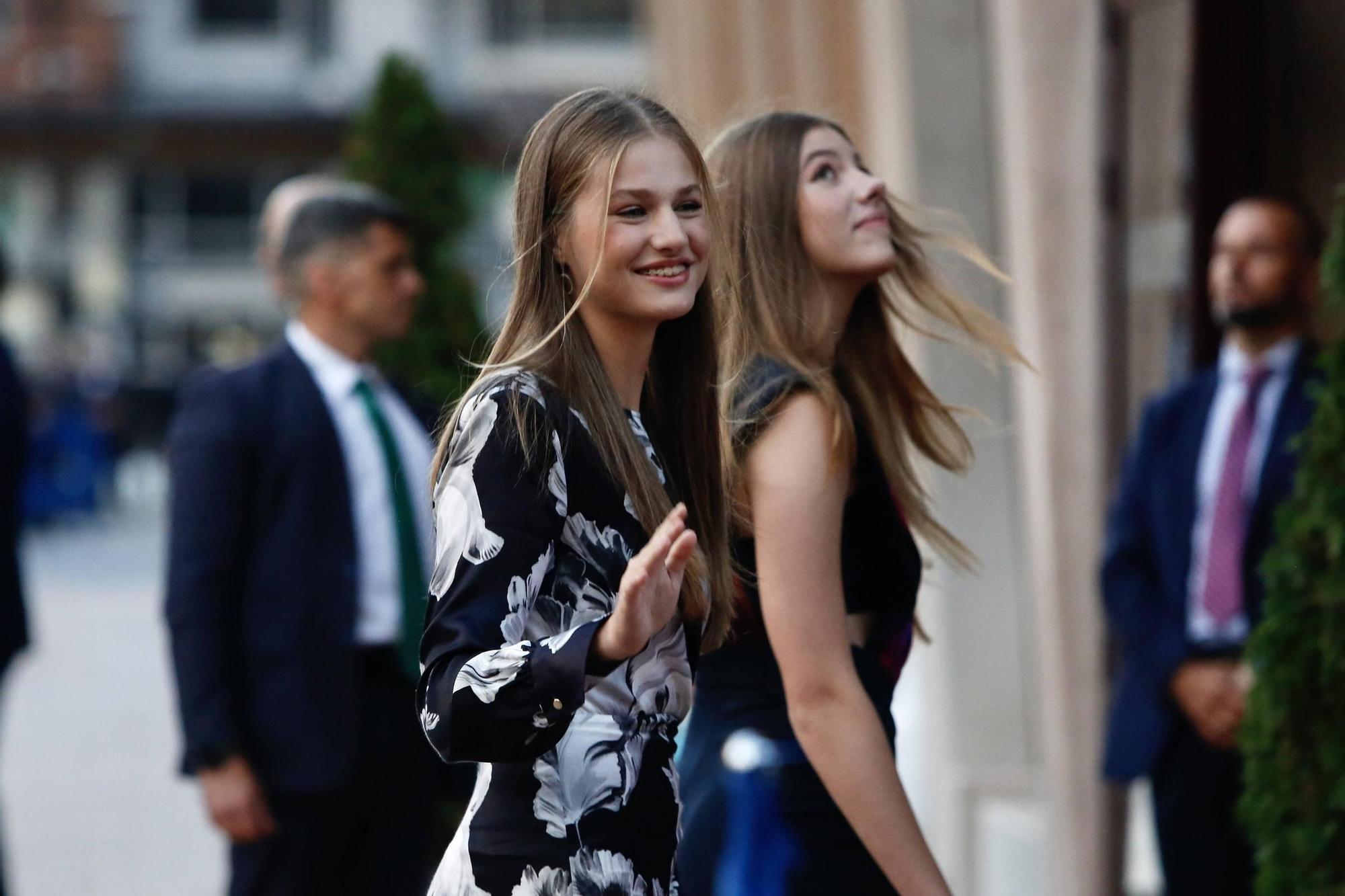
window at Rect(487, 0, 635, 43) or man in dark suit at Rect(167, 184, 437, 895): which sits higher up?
window at Rect(487, 0, 635, 43)

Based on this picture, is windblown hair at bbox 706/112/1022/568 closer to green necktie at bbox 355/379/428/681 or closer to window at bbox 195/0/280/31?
green necktie at bbox 355/379/428/681

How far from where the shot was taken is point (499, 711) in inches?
76.7

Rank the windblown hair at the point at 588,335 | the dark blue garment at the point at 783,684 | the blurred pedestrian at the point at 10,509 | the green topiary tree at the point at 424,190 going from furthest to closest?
the green topiary tree at the point at 424,190
the blurred pedestrian at the point at 10,509
the dark blue garment at the point at 783,684
the windblown hair at the point at 588,335

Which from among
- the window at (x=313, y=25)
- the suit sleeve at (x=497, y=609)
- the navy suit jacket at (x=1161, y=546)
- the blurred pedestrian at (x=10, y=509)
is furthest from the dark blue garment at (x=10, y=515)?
the window at (x=313, y=25)

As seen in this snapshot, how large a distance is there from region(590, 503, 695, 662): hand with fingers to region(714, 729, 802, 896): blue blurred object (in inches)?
35.6

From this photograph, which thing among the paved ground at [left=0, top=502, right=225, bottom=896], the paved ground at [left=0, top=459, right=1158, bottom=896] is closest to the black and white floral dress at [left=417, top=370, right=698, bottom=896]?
the paved ground at [left=0, top=459, right=1158, bottom=896]

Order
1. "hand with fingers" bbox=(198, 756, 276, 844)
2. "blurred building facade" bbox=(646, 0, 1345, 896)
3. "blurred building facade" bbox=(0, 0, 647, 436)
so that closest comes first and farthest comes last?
"hand with fingers" bbox=(198, 756, 276, 844) → "blurred building facade" bbox=(646, 0, 1345, 896) → "blurred building facade" bbox=(0, 0, 647, 436)

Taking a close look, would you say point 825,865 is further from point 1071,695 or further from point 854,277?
point 1071,695

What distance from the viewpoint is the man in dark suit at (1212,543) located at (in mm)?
4656

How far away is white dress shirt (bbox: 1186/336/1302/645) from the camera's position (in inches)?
186

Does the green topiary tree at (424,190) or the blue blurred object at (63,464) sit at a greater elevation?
the green topiary tree at (424,190)

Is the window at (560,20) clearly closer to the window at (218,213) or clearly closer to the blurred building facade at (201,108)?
the blurred building facade at (201,108)

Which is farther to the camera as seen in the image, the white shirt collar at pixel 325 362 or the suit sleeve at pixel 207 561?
the white shirt collar at pixel 325 362

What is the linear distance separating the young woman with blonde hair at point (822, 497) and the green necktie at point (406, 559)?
1.72 metres
